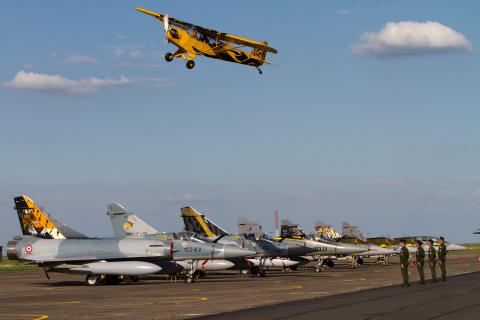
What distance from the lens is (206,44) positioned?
3362 centimetres

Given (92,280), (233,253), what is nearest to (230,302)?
(233,253)

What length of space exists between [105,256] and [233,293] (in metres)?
10.4

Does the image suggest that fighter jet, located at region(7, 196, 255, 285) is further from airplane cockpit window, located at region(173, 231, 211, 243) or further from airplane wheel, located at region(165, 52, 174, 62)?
airplane wheel, located at region(165, 52, 174, 62)

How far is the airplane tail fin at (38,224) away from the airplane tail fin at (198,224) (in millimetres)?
11003

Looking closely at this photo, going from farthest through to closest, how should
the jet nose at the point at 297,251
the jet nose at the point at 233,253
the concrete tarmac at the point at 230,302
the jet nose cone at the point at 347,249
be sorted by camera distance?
the jet nose cone at the point at 347,249 → the jet nose at the point at 297,251 → the jet nose at the point at 233,253 → the concrete tarmac at the point at 230,302

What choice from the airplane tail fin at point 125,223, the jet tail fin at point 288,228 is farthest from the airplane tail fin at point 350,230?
the airplane tail fin at point 125,223

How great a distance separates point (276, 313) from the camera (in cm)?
1775

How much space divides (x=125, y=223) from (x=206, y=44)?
1257 cm

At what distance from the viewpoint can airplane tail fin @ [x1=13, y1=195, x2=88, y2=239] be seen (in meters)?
38.2

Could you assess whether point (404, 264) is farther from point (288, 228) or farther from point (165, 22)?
point (288, 228)

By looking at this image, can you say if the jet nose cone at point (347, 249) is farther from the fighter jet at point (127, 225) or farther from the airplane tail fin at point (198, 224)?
the fighter jet at point (127, 225)

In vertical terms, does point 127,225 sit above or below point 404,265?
above

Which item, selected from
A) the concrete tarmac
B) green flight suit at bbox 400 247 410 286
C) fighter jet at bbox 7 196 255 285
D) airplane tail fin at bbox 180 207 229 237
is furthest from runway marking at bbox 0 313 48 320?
airplane tail fin at bbox 180 207 229 237

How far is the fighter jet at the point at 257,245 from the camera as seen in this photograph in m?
41.0
